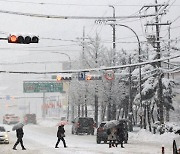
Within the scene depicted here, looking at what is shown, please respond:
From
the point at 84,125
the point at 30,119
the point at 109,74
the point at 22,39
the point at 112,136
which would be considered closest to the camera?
the point at 22,39

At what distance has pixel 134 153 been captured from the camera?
2450cm

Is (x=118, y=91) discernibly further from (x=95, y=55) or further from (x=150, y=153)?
(x=150, y=153)

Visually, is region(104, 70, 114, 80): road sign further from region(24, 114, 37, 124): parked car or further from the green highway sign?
region(24, 114, 37, 124): parked car

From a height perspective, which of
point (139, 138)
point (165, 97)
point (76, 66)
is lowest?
point (139, 138)

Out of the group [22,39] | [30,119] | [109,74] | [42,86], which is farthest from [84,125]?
[42,86]

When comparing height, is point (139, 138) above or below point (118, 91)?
below

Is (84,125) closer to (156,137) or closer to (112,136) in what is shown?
(156,137)

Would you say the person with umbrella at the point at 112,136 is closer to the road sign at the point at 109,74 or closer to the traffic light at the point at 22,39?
the traffic light at the point at 22,39

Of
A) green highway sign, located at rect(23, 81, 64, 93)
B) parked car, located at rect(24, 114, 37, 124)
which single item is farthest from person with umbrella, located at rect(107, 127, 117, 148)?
green highway sign, located at rect(23, 81, 64, 93)

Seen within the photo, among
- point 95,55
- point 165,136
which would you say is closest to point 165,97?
point 95,55

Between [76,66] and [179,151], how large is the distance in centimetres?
5797

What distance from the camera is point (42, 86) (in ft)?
283

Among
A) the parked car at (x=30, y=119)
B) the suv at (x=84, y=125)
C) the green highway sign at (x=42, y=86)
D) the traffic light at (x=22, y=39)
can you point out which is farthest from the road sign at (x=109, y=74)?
the parked car at (x=30, y=119)

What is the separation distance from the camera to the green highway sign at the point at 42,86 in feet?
282
